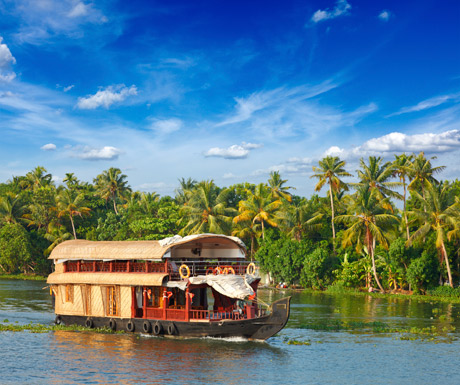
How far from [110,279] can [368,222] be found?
2444 centimetres

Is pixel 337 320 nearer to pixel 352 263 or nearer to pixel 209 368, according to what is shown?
pixel 209 368

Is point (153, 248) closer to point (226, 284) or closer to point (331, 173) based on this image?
point (226, 284)

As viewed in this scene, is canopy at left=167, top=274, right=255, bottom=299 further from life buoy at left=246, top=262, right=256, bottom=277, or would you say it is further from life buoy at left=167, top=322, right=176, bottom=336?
life buoy at left=167, top=322, right=176, bottom=336

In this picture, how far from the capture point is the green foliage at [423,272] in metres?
42.1

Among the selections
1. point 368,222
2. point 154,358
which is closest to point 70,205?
point 368,222

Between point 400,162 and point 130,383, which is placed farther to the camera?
point 400,162

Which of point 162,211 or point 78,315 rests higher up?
point 162,211

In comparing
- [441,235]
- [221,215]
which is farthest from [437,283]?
[221,215]

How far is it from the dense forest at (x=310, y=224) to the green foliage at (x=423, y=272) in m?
0.07

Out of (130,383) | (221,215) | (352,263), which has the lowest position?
(130,383)

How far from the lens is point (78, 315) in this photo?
88.3ft

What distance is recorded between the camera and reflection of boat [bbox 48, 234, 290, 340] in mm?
22969

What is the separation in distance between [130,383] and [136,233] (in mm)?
43822

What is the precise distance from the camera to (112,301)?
25.8 m
